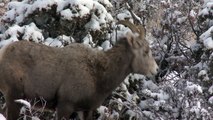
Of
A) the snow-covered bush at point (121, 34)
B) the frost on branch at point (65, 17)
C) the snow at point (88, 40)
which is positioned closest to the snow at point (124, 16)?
the snow-covered bush at point (121, 34)

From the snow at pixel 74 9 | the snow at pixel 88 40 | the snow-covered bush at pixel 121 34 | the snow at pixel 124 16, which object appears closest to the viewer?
the snow-covered bush at pixel 121 34

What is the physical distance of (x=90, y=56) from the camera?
7441mm

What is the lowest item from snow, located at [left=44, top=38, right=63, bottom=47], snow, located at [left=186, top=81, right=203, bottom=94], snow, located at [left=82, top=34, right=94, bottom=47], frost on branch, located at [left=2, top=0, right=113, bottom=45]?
snow, located at [left=186, top=81, right=203, bottom=94]

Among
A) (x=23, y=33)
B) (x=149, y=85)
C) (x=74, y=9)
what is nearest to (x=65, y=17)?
(x=74, y=9)

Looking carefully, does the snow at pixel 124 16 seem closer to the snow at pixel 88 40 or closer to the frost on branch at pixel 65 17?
the frost on branch at pixel 65 17

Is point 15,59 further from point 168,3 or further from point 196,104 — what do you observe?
point 168,3

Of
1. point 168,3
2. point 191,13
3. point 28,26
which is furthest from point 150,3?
point 28,26

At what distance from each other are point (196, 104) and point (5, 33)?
3498 mm

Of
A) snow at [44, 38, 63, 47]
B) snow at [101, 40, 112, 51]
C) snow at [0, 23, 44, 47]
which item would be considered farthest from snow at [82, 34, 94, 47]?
snow at [0, 23, 44, 47]

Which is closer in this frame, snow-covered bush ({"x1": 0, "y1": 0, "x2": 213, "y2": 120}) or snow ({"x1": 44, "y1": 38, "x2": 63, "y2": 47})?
snow-covered bush ({"x1": 0, "y1": 0, "x2": 213, "y2": 120})

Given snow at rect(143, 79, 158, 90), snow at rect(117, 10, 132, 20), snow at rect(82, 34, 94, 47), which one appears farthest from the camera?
snow at rect(117, 10, 132, 20)

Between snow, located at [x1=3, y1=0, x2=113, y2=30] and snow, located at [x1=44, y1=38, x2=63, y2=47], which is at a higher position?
snow, located at [x1=3, y1=0, x2=113, y2=30]

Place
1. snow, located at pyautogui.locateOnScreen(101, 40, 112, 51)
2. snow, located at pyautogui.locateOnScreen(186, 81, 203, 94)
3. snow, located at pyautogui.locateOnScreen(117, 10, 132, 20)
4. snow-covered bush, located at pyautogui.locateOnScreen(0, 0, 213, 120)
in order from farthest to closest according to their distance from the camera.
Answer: snow, located at pyautogui.locateOnScreen(117, 10, 132, 20) < snow, located at pyautogui.locateOnScreen(101, 40, 112, 51) < snow-covered bush, located at pyautogui.locateOnScreen(0, 0, 213, 120) < snow, located at pyautogui.locateOnScreen(186, 81, 203, 94)

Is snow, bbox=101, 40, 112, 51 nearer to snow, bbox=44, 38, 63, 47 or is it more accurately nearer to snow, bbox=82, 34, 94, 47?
snow, bbox=82, 34, 94, 47
